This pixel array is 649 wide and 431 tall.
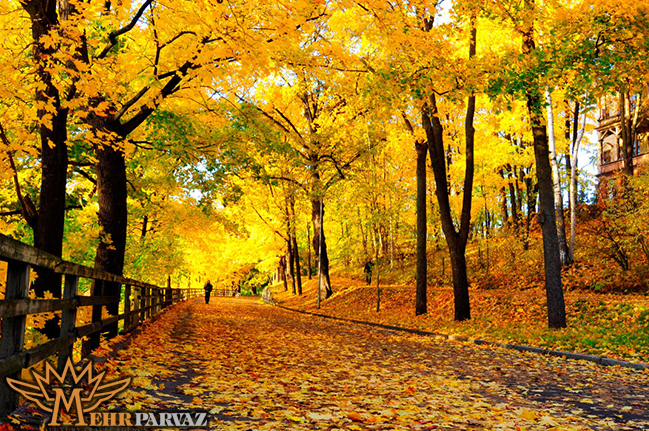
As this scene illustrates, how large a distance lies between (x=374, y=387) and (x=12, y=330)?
184 inches

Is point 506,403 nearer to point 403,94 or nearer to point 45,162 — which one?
point 45,162

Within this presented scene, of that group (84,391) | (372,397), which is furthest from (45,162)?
(372,397)

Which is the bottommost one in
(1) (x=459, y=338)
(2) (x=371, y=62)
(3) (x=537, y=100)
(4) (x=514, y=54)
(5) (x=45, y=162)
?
(1) (x=459, y=338)

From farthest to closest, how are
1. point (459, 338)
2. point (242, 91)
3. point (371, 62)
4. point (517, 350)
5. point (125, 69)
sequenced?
point (371, 62), point (242, 91), point (459, 338), point (517, 350), point (125, 69)

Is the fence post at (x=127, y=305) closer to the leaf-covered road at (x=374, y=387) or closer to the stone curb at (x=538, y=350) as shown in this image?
the leaf-covered road at (x=374, y=387)

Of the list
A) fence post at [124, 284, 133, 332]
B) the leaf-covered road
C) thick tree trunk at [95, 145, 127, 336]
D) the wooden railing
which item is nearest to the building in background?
the leaf-covered road

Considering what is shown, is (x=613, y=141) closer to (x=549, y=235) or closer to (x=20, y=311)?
(x=549, y=235)

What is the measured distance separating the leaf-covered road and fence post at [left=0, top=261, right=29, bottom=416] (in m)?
1.49

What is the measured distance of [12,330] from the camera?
3662 mm

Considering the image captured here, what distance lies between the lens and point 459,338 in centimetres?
1424

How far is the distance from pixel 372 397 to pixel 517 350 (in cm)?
701

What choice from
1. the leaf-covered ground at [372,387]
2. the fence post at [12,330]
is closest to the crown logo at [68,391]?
the fence post at [12,330]

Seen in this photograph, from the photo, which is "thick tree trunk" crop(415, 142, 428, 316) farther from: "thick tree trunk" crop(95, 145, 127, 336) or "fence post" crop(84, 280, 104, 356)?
"fence post" crop(84, 280, 104, 356)

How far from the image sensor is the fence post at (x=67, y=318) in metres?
5.30
